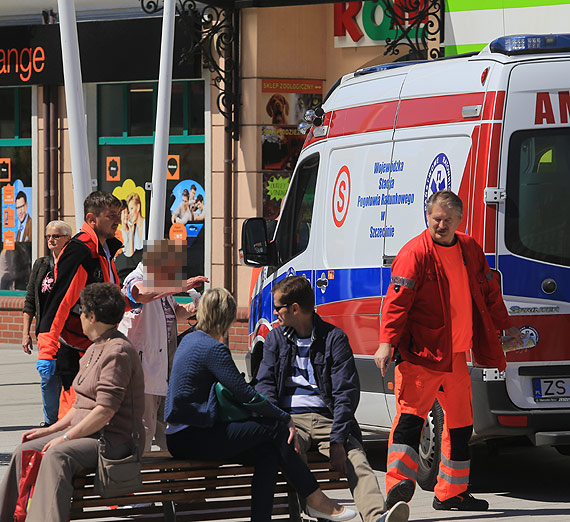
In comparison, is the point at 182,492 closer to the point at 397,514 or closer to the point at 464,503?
the point at 397,514

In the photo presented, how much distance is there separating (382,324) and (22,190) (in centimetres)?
1202

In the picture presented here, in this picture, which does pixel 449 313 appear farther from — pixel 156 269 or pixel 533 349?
pixel 156 269

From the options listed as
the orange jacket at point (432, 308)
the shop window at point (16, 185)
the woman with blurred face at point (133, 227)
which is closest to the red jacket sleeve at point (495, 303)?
the orange jacket at point (432, 308)

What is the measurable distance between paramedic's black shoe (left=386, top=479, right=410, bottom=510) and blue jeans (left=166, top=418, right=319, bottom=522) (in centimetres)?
84

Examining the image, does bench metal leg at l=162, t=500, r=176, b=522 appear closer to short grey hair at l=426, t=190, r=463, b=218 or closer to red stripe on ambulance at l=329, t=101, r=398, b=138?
short grey hair at l=426, t=190, r=463, b=218

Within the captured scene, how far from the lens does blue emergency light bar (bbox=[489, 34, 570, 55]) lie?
803 centimetres

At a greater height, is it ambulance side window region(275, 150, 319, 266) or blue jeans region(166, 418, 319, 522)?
ambulance side window region(275, 150, 319, 266)

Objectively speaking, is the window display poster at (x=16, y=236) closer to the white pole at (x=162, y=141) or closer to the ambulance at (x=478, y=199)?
the white pole at (x=162, y=141)

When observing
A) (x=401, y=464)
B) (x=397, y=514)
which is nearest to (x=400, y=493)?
(x=401, y=464)

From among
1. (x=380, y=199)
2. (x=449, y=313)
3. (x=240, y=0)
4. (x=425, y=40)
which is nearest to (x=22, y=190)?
(x=240, y=0)

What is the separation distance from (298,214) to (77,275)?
226cm

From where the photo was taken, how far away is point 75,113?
11094 millimetres

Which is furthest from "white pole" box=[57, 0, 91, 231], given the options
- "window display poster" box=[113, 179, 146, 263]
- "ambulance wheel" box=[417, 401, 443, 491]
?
"window display poster" box=[113, 179, 146, 263]

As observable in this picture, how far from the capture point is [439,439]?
27.4 feet
